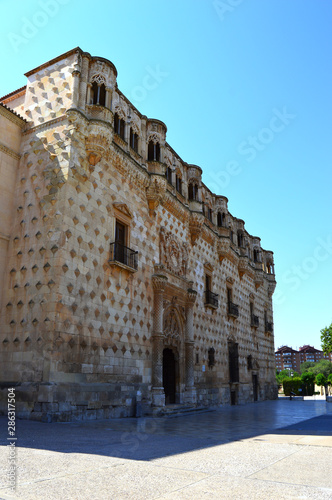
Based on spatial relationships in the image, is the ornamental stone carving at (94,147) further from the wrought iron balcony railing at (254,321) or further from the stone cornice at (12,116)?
the wrought iron balcony railing at (254,321)

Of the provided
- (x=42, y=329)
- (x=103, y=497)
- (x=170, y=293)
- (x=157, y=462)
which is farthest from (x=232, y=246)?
(x=103, y=497)

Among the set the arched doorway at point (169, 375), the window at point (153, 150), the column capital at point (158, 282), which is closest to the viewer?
the column capital at point (158, 282)

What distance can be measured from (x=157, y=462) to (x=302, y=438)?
454 centimetres

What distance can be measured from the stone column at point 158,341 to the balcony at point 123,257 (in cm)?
153

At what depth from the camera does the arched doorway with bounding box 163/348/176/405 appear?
17094 mm

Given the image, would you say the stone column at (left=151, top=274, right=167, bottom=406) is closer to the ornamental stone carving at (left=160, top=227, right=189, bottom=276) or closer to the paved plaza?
the ornamental stone carving at (left=160, top=227, right=189, bottom=276)

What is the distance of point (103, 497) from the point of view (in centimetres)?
381

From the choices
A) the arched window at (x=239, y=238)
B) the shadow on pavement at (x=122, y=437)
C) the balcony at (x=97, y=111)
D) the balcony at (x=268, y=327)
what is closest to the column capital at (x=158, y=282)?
the shadow on pavement at (x=122, y=437)

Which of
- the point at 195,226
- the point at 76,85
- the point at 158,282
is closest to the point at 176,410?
the point at 158,282

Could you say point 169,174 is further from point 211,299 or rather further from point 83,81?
point 211,299

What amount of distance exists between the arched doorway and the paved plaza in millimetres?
8068

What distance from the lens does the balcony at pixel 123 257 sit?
13.6 metres

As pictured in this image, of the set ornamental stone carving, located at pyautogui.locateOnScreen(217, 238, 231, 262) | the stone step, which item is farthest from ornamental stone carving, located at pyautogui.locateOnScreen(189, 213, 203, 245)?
the stone step

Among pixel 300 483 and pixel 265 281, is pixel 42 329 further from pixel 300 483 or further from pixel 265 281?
pixel 265 281
